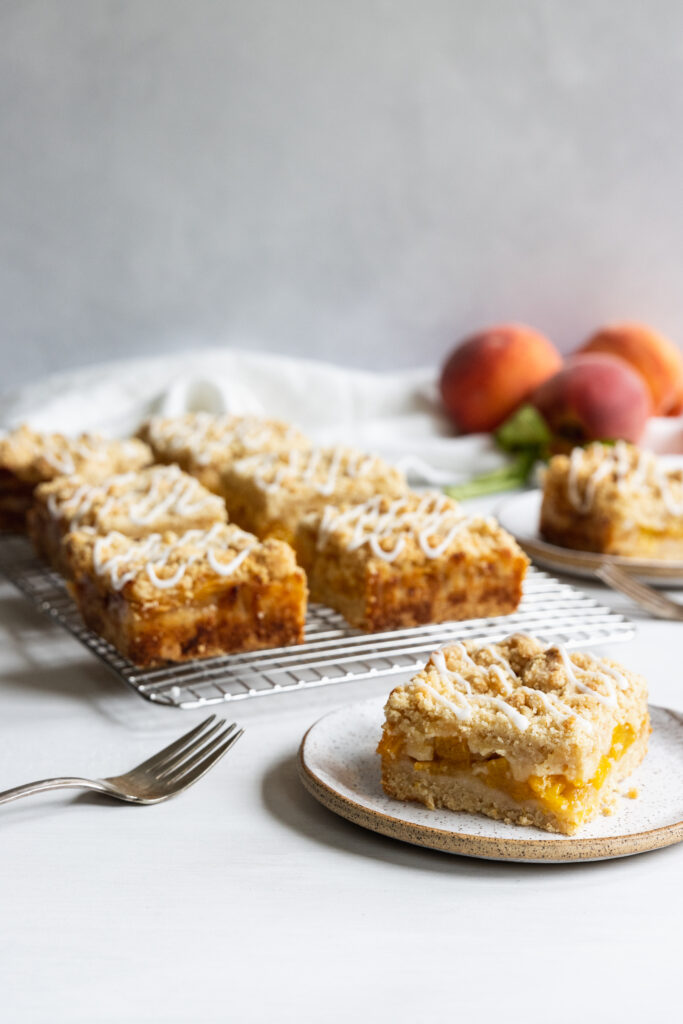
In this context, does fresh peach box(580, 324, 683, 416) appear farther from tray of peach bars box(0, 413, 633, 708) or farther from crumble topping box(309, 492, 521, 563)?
crumble topping box(309, 492, 521, 563)

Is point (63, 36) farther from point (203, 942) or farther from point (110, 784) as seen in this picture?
point (203, 942)

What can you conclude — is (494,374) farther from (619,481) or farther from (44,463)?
(44,463)

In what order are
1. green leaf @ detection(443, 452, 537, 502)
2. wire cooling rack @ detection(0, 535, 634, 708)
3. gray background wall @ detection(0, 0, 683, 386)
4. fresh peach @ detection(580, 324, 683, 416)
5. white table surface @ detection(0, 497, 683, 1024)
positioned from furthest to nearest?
fresh peach @ detection(580, 324, 683, 416) → gray background wall @ detection(0, 0, 683, 386) → green leaf @ detection(443, 452, 537, 502) → wire cooling rack @ detection(0, 535, 634, 708) → white table surface @ detection(0, 497, 683, 1024)

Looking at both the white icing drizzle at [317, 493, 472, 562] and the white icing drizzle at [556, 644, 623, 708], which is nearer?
the white icing drizzle at [556, 644, 623, 708]

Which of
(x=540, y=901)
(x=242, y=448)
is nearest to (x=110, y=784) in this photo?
(x=540, y=901)

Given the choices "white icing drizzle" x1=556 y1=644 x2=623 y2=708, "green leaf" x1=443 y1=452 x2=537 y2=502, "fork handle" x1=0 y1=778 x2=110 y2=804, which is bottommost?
"green leaf" x1=443 y1=452 x2=537 y2=502

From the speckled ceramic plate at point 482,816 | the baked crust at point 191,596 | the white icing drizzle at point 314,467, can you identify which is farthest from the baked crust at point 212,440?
the speckled ceramic plate at point 482,816

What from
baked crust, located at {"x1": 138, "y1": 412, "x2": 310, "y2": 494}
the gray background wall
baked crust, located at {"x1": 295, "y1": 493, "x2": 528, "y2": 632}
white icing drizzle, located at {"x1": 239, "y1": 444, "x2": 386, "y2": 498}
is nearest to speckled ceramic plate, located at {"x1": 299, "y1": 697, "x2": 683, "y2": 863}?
baked crust, located at {"x1": 295, "y1": 493, "x2": 528, "y2": 632}

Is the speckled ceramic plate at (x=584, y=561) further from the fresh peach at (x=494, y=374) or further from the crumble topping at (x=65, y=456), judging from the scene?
the fresh peach at (x=494, y=374)
